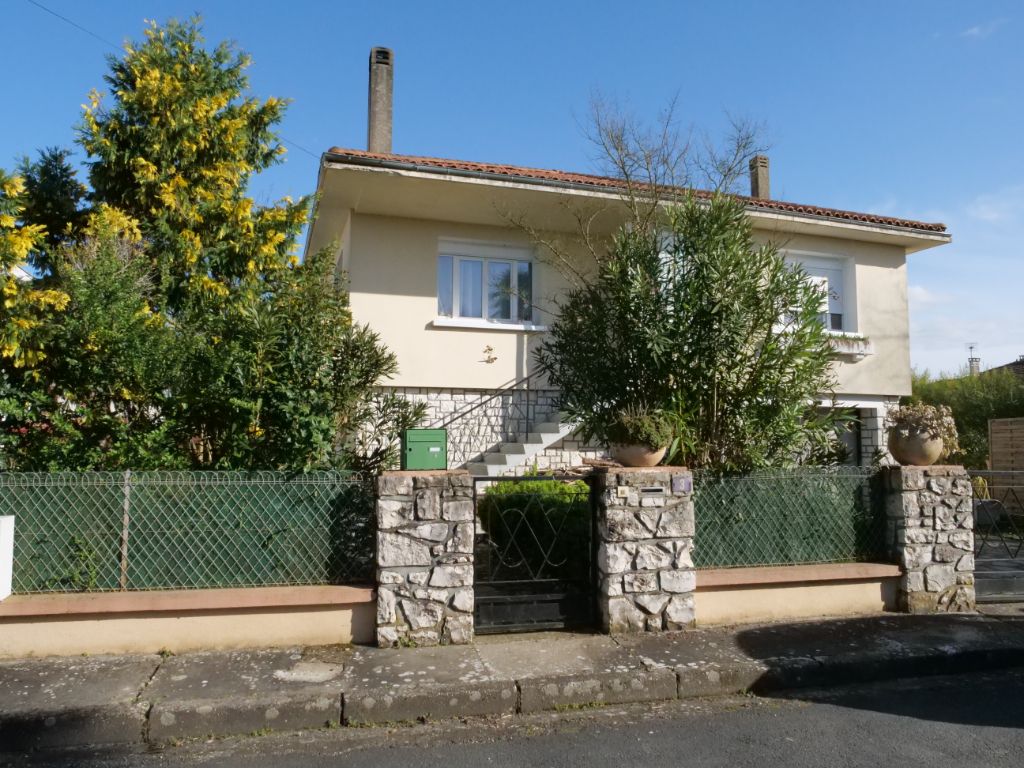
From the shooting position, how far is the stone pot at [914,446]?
6.52 m

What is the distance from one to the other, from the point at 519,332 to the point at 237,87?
5262mm

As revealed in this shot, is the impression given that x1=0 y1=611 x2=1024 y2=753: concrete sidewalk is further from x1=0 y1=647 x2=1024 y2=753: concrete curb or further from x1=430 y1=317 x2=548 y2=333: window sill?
x1=430 y1=317 x2=548 y2=333: window sill

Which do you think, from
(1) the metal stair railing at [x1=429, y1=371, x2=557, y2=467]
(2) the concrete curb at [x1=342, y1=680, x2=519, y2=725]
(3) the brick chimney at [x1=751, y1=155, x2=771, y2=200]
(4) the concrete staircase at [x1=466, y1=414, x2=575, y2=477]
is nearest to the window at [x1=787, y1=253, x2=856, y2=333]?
(3) the brick chimney at [x1=751, y1=155, x2=771, y2=200]

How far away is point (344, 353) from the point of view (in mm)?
6262

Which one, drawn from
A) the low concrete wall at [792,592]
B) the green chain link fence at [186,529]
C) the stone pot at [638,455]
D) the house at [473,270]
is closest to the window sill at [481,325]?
the house at [473,270]

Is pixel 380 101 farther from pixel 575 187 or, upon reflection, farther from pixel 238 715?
pixel 238 715

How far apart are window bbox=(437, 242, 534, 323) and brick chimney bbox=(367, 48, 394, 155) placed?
2.32m

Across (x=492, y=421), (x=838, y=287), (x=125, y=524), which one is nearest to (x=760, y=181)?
(x=838, y=287)

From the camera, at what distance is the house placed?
987 cm

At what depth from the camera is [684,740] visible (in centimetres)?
423

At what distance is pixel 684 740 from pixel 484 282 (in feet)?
26.3

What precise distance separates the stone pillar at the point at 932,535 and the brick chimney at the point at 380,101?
29.8 ft

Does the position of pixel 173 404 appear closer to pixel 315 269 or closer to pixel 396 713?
pixel 315 269

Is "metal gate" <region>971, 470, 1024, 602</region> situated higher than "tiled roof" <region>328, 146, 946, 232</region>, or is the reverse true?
"tiled roof" <region>328, 146, 946, 232</region>
